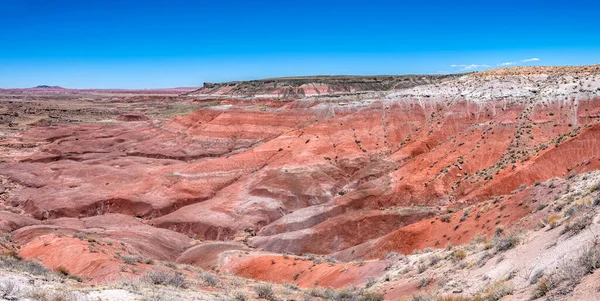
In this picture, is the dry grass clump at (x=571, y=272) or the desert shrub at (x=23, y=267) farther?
the desert shrub at (x=23, y=267)

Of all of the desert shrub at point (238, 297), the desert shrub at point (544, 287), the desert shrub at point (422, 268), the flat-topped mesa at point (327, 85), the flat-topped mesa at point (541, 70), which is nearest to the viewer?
the desert shrub at point (544, 287)

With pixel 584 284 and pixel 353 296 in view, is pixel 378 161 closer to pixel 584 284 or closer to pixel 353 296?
pixel 353 296

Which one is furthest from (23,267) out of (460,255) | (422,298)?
(460,255)

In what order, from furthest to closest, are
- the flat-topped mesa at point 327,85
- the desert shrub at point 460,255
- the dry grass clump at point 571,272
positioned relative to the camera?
the flat-topped mesa at point 327,85, the desert shrub at point 460,255, the dry grass clump at point 571,272

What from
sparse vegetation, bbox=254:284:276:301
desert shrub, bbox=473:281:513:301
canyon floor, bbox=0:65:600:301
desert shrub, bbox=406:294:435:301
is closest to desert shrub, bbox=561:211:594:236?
canyon floor, bbox=0:65:600:301

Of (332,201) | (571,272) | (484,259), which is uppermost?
(571,272)

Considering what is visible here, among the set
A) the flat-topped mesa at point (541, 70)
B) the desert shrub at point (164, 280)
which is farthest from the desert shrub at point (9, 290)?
the flat-topped mesa at point (541, 70)

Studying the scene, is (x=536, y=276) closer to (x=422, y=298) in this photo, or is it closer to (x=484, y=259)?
(x=422, y=298)

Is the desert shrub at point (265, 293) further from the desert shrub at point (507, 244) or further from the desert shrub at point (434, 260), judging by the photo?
the desert shrub at point (507, 244)

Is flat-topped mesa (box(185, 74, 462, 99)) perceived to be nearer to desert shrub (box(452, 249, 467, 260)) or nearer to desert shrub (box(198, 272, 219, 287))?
desert shrub (box(198, 272, 219, 287))
